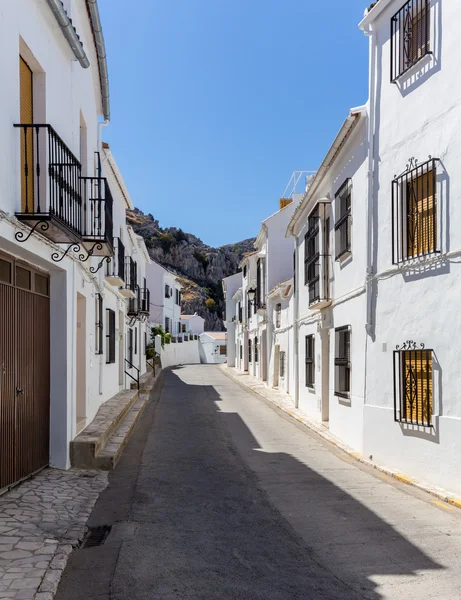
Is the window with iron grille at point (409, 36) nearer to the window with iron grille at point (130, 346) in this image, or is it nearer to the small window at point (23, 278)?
→ the small window at point (23, 278)

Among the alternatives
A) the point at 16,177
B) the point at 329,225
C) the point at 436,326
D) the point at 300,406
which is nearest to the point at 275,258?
the point at 300,406

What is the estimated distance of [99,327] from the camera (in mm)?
12719

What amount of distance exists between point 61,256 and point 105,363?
6.42 metres

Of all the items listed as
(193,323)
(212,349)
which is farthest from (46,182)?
(193,323)

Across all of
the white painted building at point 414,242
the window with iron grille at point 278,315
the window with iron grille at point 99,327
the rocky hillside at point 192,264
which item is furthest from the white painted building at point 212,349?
the white painted building at point 414,242

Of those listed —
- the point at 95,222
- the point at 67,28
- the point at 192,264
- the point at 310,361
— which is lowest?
the point at 310,361

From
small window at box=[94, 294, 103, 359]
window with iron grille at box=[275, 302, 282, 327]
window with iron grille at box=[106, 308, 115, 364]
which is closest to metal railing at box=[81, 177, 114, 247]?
small window at box=[94, 294, 103, 359]

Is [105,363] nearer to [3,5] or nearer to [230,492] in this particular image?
[230,492]

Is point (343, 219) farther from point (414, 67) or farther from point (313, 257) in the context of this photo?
point (414, 67)

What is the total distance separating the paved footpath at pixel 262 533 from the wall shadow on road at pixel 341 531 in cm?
2

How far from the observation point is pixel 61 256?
320 inches

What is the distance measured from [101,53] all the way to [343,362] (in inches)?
295

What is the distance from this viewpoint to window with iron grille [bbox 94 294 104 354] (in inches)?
484

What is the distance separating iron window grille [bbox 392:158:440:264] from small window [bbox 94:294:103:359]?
6.34 meters
